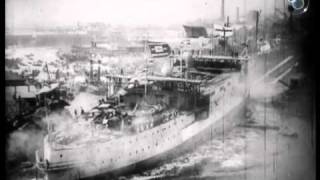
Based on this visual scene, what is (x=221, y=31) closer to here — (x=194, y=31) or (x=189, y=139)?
(x=194, y=31)

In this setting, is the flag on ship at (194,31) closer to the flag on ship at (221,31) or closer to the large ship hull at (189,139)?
the flag on ship at (221,31)

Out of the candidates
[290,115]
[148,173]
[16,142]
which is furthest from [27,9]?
[290,115]

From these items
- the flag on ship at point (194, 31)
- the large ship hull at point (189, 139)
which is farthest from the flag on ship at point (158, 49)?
the large ship hull at point (189, 139)

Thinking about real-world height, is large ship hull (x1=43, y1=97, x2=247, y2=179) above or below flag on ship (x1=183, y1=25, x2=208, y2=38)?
below

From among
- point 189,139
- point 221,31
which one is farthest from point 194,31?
point 189,139

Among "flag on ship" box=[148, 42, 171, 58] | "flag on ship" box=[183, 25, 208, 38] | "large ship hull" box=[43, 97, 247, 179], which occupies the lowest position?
"large ship hull" box=[43, 97, 247, 179]

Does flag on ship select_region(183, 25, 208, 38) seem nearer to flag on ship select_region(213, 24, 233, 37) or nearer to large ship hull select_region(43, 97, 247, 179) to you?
flag on ship select_region(213, 24, 233, 37)

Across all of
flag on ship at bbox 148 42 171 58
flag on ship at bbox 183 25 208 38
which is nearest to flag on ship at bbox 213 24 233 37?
flag on ship at bbox 183 25 208 38

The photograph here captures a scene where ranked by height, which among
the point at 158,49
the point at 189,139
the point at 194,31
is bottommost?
the point at 189,139

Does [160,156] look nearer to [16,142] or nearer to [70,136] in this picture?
[70,136]

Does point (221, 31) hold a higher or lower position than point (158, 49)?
higher
